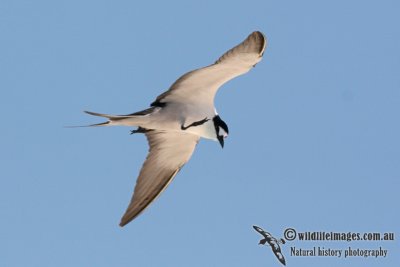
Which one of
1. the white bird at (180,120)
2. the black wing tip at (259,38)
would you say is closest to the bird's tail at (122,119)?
the white bird at (180,120)

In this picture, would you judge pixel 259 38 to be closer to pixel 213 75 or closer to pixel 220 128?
pixel 213 75

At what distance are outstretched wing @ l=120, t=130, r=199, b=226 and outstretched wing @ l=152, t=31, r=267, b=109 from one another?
46.1 inches

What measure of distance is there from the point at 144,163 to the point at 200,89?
2.28 meters

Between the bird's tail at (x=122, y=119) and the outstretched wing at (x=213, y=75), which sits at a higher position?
the outstretched wing at (x=213, y=75)

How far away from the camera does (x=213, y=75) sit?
18.1 m

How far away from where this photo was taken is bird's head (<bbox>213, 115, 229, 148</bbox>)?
19125 millimetres

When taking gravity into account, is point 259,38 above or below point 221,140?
above

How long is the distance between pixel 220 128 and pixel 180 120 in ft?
2.57

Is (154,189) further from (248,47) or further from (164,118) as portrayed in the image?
(248,47)

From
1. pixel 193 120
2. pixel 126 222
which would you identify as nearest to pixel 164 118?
pixel 193 120

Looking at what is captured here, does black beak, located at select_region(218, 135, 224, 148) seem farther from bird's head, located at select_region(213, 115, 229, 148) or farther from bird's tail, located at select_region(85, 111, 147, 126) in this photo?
bird's tail, located at select_region(85, 111, 147, 126)

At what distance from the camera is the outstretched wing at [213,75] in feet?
55.5

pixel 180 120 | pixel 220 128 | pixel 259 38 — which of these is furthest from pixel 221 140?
pixel 259 38

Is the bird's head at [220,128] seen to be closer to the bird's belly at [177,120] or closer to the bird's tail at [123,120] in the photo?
the bird's belly at [177,120]
